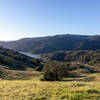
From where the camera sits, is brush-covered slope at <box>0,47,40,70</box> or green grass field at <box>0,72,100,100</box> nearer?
green grass field at <box>0,72,100,100</box>

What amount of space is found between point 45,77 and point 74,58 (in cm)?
16768

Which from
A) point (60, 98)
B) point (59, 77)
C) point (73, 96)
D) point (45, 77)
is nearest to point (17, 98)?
point (60, 98)

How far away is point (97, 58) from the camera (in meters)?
160

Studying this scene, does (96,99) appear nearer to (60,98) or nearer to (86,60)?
(60,98)

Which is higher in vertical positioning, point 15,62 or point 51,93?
point 51,93

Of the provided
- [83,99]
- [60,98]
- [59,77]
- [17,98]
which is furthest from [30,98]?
[59,77]

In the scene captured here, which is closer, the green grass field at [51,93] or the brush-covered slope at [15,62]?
the green grass field at [51,93]

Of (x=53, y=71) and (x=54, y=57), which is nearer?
(x=53, y=71)

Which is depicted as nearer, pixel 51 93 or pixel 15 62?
pixel 51 93

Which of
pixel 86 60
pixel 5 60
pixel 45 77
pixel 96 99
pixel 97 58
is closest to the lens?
pixel 96 99

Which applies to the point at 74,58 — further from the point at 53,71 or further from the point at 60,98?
the point at 60,98

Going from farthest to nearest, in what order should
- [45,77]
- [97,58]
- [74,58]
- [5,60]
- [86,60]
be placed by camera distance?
[74,58]
[86,60]
[97,58]
[5,60]
[45,77]

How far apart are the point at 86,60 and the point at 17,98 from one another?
173074mm

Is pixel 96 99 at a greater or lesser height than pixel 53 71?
greater
